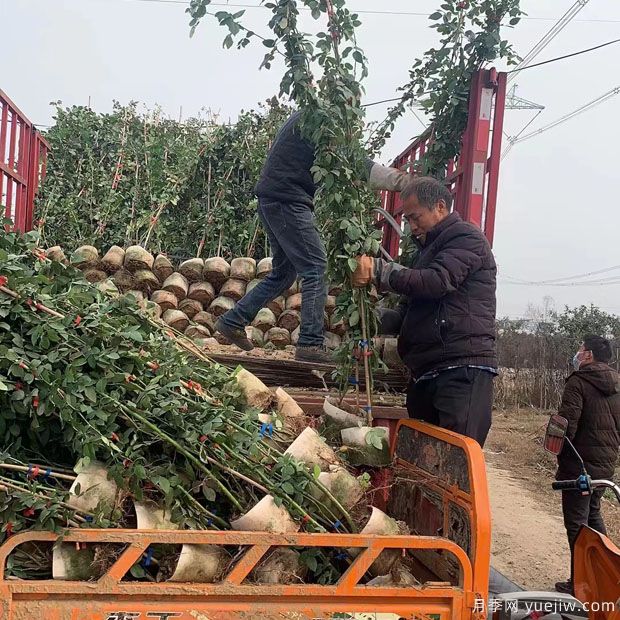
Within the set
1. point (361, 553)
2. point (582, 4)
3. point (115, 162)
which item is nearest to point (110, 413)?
point (361, 553)

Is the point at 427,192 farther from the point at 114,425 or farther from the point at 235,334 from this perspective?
the point at 114,425

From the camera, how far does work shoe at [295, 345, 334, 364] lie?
3.90m

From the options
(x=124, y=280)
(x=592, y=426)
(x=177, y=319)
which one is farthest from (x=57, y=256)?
(x=592, y=426)

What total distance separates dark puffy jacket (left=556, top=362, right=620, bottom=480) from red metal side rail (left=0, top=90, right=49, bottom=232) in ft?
13.7

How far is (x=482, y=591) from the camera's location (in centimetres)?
208

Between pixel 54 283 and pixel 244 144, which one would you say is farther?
pixel 244 144

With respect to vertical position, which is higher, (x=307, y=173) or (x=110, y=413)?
(x=307, y=173)

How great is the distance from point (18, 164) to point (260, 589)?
3.80 m

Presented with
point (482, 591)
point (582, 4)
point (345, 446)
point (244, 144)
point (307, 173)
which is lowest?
point (482, 591)

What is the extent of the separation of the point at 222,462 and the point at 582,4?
1337 centimetres

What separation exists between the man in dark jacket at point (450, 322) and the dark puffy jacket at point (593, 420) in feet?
7.71

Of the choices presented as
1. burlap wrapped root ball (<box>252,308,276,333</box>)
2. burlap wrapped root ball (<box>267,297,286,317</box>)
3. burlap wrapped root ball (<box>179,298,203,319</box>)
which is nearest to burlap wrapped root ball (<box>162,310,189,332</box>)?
burlap wrapped root ball (<box>179,298,203,319</box>)

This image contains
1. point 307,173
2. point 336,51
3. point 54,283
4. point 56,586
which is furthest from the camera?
point 307,173

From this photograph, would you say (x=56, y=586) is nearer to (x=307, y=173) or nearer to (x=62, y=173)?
(x=307, y=173)
